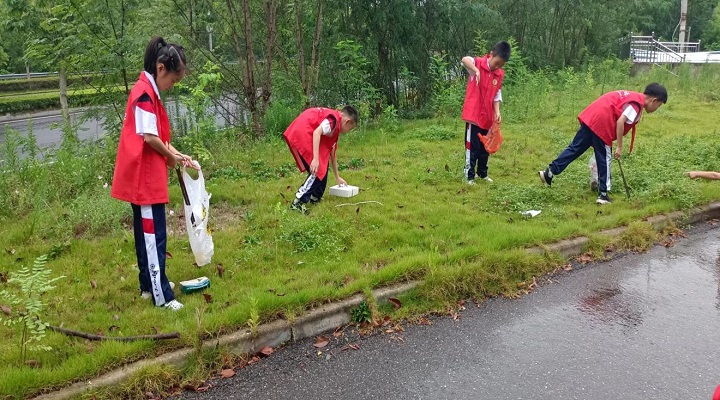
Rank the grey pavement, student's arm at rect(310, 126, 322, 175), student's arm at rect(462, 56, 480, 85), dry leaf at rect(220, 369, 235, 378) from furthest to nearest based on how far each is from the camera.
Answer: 1. the grey pavement
2. student's arm at rect(462, 56, 480, 85)
3. student's arm at rect(310, 126, 322, 175)
4. dry leaf at rect(220, 369, 235, 378)

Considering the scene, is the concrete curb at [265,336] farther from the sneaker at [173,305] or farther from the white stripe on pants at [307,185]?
the white stripe on pants at [307,185]

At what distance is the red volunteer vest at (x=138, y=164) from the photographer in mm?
3934

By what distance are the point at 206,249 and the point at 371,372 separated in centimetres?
174

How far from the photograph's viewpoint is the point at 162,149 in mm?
3969

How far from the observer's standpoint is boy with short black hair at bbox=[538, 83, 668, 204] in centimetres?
673

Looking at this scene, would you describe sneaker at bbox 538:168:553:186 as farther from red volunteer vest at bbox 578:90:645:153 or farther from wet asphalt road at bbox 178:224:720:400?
wet asphalt road at bbox 178:224:720:400

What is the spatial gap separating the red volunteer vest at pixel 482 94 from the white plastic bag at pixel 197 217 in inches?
163

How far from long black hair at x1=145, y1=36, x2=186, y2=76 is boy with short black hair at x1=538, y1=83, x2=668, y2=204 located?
5140mm

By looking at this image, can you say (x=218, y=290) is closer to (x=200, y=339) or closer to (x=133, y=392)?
(x=200, y=339)

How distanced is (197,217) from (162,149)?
2.28ft

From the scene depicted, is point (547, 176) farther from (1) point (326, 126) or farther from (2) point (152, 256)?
(2) point (152, 256)

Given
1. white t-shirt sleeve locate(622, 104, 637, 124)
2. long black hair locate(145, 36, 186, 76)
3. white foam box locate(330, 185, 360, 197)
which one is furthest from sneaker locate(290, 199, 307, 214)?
white t-shirt sleeve locate(622, 104, 637, 124)

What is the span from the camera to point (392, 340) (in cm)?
417

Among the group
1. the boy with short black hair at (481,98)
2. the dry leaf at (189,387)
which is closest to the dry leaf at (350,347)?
the dry leaf at (189,387)
